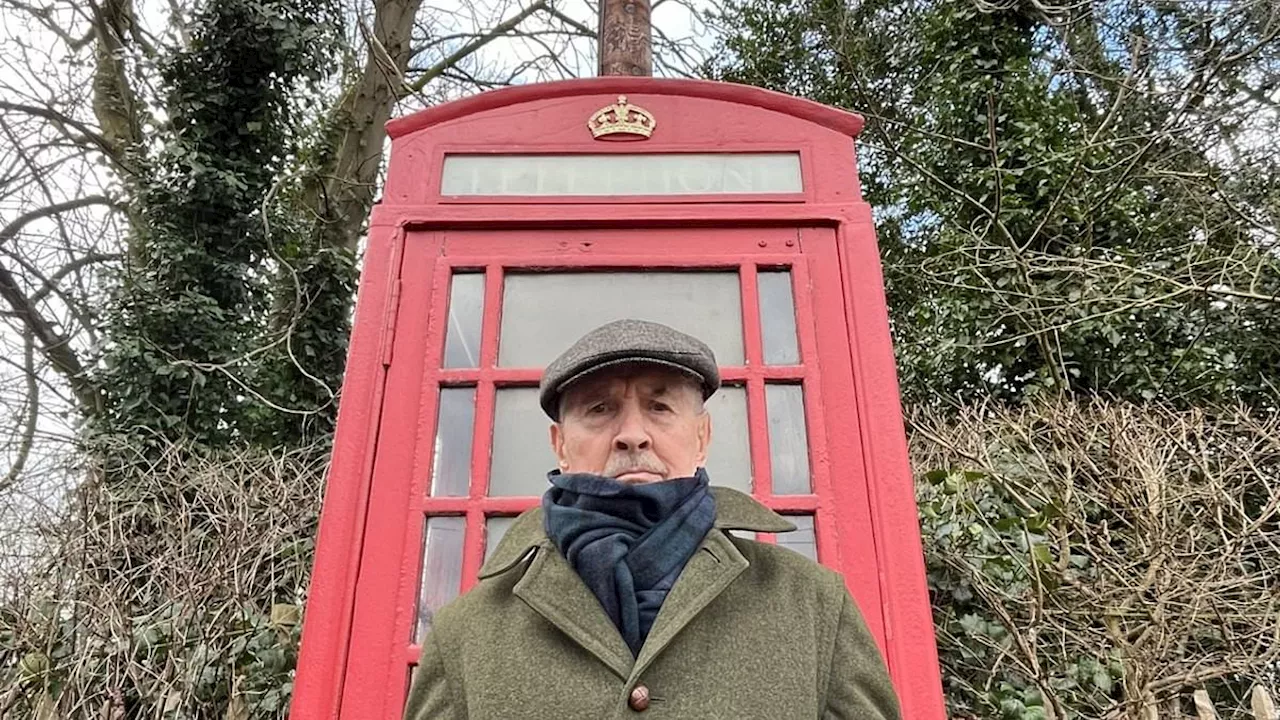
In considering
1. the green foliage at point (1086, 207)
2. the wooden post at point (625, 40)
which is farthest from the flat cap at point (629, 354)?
the green foliage at point (1086, 207)

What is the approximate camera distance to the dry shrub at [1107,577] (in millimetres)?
3283

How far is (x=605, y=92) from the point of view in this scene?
8.99ft

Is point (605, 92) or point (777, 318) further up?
point (605, 92)

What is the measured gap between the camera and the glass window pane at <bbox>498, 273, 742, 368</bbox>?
2314 millimetres

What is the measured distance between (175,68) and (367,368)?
585 centimetres

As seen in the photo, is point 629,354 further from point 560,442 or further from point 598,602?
point 598,602

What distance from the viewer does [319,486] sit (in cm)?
455

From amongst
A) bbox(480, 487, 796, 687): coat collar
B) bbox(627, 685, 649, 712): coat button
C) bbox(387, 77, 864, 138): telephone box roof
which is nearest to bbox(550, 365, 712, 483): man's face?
bbox(480, 487, 796, 687): coat collar

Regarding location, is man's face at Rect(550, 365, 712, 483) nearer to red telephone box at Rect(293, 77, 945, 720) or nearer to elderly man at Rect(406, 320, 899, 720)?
elderly man at Rect(406, 320, 899, 720)

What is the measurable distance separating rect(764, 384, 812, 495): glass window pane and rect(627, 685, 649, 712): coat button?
0.93 metres

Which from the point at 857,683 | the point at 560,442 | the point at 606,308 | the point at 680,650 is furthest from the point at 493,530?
the point at 857,683

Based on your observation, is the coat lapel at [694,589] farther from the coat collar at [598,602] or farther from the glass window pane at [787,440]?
the glass window pane at [787,440]

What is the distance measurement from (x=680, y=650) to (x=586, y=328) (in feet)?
3.82

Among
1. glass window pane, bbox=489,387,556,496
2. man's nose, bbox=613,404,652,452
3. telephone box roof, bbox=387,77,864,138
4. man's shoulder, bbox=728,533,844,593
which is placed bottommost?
man's shoulder, bbox=728,533,844,593
